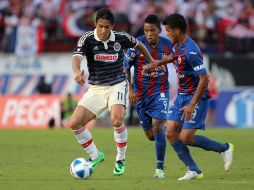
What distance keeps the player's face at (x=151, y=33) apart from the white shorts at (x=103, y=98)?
1.19 m

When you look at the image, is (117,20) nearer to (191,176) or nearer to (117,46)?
(117,46)

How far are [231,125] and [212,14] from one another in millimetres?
4189

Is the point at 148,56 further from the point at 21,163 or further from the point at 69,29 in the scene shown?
the point at 69,29

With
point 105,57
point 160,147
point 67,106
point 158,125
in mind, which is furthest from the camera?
point 67,106

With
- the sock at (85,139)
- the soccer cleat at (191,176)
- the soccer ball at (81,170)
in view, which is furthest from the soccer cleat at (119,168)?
the soccer cleat at (191,176)

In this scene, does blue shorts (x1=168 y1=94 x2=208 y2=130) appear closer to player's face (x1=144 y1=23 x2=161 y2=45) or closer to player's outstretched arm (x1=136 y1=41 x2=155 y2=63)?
player's outstretched arm (x1=136 y1=41 x2=155 y2=63)

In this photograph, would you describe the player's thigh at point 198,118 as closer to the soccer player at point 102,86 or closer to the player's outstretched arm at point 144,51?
the soccer player at point 102,86

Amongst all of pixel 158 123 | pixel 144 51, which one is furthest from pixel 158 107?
pixel 144 51

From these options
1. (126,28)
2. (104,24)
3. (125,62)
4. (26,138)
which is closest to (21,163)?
(125,62)

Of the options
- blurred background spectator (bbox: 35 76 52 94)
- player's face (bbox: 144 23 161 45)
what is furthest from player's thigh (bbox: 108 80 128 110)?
blurred background spectator (bbox: 35 76 52 94)

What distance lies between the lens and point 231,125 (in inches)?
1120

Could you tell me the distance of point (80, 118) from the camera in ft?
38.4

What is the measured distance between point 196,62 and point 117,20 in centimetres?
1792

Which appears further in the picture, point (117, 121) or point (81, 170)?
point (117, 121)
